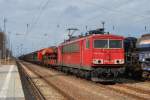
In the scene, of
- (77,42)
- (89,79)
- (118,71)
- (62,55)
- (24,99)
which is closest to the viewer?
(24,99)

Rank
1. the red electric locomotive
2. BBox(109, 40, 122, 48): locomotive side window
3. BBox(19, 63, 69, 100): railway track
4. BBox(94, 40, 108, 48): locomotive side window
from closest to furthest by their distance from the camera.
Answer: BBox(19, 63, 69, 100): railway track
the red electric locomotive
BBox(94, 40, 108, 48): locomotive side window
BBox(109, 40, 122, 48): locomotive side window

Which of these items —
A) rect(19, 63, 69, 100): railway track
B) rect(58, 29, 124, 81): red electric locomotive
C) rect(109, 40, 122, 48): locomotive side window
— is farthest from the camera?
rect(109, 40, 122, 48): locomotive side window

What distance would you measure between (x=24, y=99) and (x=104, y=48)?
11.9m

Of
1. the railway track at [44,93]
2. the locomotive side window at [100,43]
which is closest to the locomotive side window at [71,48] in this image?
the locomotive side window at [100,43]

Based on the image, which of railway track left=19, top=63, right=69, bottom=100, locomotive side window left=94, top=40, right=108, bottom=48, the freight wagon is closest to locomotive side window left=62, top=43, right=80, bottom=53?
the freight wagon

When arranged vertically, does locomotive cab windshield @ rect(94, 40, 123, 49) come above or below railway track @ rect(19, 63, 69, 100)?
above

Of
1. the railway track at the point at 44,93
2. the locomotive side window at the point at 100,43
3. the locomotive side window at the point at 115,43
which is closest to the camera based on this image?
the railway track at the point at 44,93

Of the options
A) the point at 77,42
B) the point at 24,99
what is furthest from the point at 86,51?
the point at 24,99

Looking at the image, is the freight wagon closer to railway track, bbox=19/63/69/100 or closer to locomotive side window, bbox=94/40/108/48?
locomotive side window, bbox=94/40/108/48

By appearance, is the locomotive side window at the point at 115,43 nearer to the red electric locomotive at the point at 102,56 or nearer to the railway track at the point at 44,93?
the red electric locomotive at the point at 102,56

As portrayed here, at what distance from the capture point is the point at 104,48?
2725cm

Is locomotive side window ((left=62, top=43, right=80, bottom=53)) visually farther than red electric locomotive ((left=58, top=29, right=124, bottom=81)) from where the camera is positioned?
Yes

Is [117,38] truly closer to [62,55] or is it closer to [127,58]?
[127,58]

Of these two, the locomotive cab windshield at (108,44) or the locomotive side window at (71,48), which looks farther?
the locomotive side window at (71,48)
